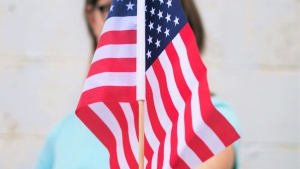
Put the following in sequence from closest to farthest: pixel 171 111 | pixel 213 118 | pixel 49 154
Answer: pixel 213 118, pixel 171 111, pixel 49 154

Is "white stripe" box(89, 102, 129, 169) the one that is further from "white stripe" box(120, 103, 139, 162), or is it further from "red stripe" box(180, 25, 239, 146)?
"red stripe" box(180, 25, 239, 146)

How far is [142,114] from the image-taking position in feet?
5.28

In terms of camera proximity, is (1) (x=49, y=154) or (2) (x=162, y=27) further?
(1) (x=49, y=154)

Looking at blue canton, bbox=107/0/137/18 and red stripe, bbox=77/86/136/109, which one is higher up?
blue canton, bbox=107/0/137/18

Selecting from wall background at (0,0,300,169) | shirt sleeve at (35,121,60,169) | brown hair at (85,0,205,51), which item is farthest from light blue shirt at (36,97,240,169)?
wall background at (0,0,300,169)

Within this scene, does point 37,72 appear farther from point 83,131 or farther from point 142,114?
point 142,114

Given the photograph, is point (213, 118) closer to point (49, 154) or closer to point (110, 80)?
point (110, 80)

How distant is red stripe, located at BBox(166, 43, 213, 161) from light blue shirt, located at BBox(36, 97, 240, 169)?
13.5 inches

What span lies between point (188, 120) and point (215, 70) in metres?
1.58

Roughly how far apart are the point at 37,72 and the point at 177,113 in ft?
5.36

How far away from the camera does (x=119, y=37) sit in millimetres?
1731

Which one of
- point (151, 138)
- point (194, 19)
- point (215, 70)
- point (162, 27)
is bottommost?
point (215, 70)

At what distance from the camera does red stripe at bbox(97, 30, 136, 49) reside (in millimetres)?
1729

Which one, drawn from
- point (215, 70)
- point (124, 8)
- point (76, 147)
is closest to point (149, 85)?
point (124, 8)
